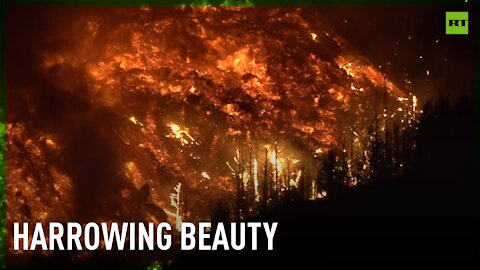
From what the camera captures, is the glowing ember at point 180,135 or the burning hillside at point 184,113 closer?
the burning hillside at point 184,113

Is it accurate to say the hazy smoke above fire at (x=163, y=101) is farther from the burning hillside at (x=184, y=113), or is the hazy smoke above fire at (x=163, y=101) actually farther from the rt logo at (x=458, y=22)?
the rt logo at (x=458, y=22)

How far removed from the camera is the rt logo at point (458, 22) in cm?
802

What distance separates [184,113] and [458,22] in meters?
4.27

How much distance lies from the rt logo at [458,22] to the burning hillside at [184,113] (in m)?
1.32

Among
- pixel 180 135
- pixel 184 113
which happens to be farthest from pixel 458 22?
pixel 180 135

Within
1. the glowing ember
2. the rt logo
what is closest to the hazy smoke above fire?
the glowing ember

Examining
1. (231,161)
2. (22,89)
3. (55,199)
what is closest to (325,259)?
(231,161)

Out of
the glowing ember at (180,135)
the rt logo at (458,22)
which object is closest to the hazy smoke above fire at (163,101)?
the glowing ember at (180,135)

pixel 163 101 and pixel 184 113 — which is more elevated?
pixel 163 101

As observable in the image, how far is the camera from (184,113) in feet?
31.4

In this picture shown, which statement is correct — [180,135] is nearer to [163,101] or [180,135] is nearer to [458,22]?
[163,101]

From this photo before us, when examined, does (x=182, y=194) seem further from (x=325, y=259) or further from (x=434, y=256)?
(x=434, y=256)

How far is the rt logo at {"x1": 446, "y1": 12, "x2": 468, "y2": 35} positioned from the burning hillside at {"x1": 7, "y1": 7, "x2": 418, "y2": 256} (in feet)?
4.31

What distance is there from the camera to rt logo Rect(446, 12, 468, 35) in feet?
26.3
